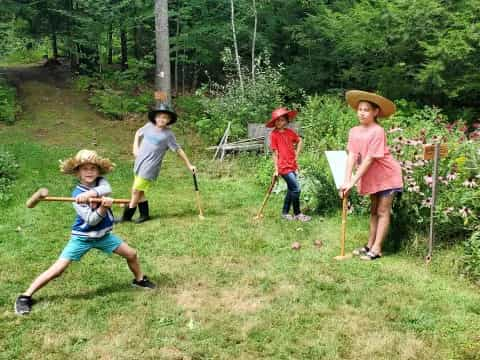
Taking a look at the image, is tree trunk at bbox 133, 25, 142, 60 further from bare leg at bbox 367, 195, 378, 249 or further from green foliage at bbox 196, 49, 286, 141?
bare leg at bbox 367, 195, 378, 249

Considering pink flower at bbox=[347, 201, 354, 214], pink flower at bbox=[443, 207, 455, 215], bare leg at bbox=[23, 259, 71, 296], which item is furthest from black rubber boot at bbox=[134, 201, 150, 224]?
pink flower at bbox=[443, 207, 455, 215]

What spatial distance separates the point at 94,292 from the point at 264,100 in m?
8.59

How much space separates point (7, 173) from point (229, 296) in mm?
5955

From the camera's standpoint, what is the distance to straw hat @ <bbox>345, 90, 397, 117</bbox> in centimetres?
519

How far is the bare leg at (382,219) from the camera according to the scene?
5418 millimetres

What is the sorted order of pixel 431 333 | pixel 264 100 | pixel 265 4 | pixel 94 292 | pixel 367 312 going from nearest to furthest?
pixel 431 333
pixel 367 312
pixel 94 292
pixel 264 100
pixel 265 4

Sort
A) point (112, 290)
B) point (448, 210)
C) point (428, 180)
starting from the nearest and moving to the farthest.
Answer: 1. point (112, 290)
2. point (448, 210)
3. point (428, 180)

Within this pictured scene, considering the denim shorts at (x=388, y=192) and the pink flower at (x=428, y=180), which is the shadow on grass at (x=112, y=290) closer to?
the denim shorts at (x=388, y=192)

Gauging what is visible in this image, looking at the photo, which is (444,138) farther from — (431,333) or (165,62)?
(165,62)

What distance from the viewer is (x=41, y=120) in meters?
13.4

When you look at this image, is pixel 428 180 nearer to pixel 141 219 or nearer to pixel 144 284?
pixel 144 284

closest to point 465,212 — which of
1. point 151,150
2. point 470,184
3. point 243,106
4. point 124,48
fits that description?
point 470,184

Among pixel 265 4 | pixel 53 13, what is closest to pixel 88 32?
pixel 53 13

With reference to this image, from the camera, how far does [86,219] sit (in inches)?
167
